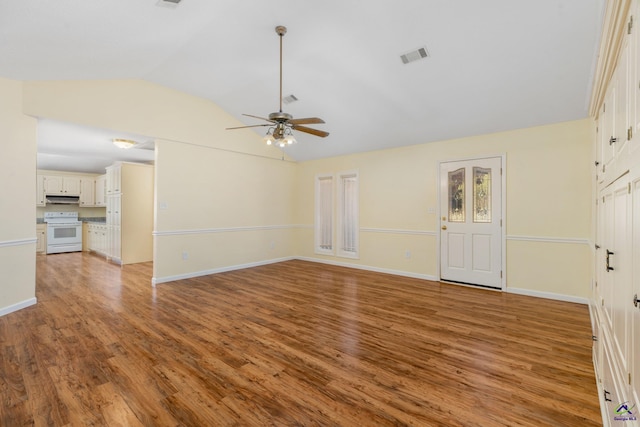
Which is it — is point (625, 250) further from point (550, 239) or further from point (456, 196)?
point (456, 196)

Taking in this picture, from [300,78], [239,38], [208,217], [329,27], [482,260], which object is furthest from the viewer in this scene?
[208,217]

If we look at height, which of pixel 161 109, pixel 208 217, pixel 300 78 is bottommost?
pixel 208 217

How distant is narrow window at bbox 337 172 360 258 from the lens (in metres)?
6.40

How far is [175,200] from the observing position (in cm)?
501

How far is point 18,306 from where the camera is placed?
3.47 metres

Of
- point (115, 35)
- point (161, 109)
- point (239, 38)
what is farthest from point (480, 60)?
point (161, 109)

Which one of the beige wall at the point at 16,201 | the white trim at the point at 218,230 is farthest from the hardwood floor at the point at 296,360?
the white trim at the point at 218,230

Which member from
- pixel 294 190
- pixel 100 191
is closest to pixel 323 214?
pixel 294 190

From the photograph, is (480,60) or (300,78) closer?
(480,60)

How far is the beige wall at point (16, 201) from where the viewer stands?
3285 mm

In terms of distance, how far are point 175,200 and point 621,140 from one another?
5.41 metres

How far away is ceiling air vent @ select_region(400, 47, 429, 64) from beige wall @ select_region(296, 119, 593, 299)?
6.46ft

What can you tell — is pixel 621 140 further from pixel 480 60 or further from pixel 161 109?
pixel 161 109

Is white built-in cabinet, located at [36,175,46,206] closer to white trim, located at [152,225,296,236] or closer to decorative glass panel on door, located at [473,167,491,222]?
white trim, located at [152,225,296,236]
